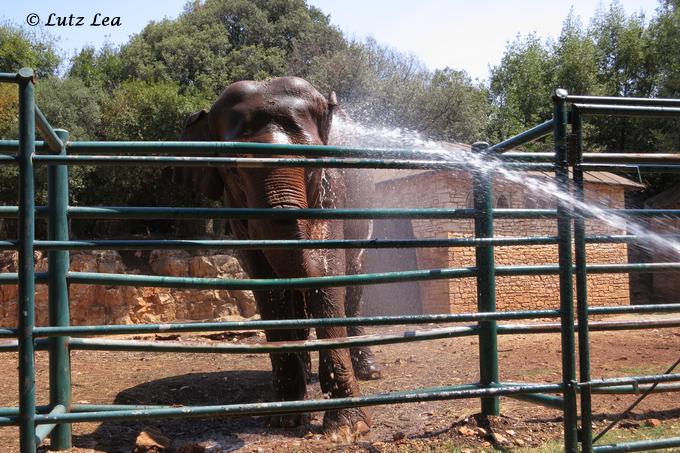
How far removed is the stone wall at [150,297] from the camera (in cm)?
1777

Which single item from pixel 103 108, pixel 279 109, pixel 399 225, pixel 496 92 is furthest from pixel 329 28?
pixel 279 109

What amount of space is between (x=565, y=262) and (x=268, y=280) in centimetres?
154

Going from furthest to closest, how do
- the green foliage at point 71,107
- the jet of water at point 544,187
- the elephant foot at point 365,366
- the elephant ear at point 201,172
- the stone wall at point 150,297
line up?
the green foliage at point 71,107
the stone wall at point 150,297
the elephant foot at point 365,366
the elephant ear at point 201,172
the jet of water at point 544,187

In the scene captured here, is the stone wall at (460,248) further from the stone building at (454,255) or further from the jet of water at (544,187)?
the jet of water at (544,187)

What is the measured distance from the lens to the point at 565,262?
3400 millimetres

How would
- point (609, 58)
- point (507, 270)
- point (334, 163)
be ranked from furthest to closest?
point (609, 58)
point (507, 270)
point (334, 163)

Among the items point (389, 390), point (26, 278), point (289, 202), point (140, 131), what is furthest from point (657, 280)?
A: point (26, 278)

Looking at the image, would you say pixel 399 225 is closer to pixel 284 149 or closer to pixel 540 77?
pixel 284 149

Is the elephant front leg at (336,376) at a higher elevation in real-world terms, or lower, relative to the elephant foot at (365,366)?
higher

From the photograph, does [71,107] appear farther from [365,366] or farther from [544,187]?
[544,187]

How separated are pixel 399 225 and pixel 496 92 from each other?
24.6 m

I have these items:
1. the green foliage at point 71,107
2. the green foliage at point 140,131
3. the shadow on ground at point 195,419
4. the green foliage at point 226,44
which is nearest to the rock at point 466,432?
the shadow on ground at point 195,419

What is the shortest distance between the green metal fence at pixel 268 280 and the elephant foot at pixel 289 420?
55.5 inches

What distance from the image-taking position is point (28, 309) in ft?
10.3
